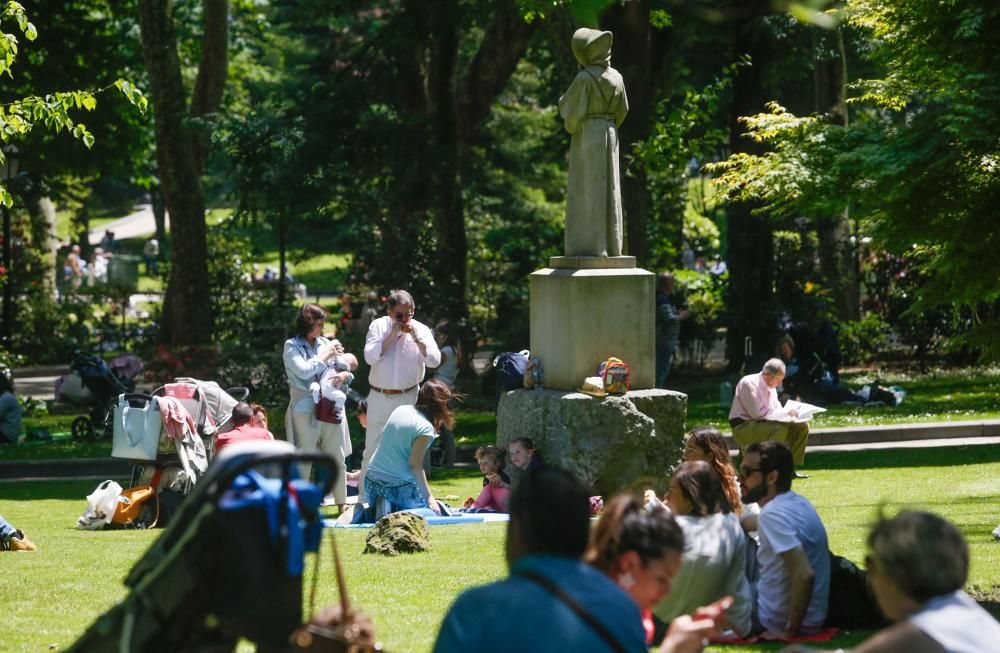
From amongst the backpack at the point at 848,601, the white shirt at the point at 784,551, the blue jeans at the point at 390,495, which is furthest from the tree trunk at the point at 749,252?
the white shirt at the point at 784,551

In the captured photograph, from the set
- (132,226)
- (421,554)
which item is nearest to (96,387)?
(421,554)

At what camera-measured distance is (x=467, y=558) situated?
34.9 ft

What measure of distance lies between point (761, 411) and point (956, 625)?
9865 millimetres

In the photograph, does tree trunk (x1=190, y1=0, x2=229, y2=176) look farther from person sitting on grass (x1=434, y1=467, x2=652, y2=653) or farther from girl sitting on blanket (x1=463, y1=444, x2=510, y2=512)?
person sitting on grass (x1=434, y1=467, x2=652, y2=653)

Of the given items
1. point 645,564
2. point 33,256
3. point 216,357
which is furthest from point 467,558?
point 33,256

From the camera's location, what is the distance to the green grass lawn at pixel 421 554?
8490 mm

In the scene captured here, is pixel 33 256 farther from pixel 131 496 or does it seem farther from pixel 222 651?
pixel 222 651

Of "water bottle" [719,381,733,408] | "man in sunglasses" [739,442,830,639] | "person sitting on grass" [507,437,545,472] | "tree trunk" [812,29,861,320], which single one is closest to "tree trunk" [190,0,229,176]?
"tree trunk" [812,29,861,320]

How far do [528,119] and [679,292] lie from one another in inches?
564

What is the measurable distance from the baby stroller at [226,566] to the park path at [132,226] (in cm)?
6790

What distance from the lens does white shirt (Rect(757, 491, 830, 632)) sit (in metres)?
7.61

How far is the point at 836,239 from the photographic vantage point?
29031 mm

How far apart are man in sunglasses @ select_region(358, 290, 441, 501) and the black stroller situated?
26.7 feet

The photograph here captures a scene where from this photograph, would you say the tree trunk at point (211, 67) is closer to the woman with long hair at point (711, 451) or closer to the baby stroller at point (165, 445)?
the baby stroller at point (165, 445)
